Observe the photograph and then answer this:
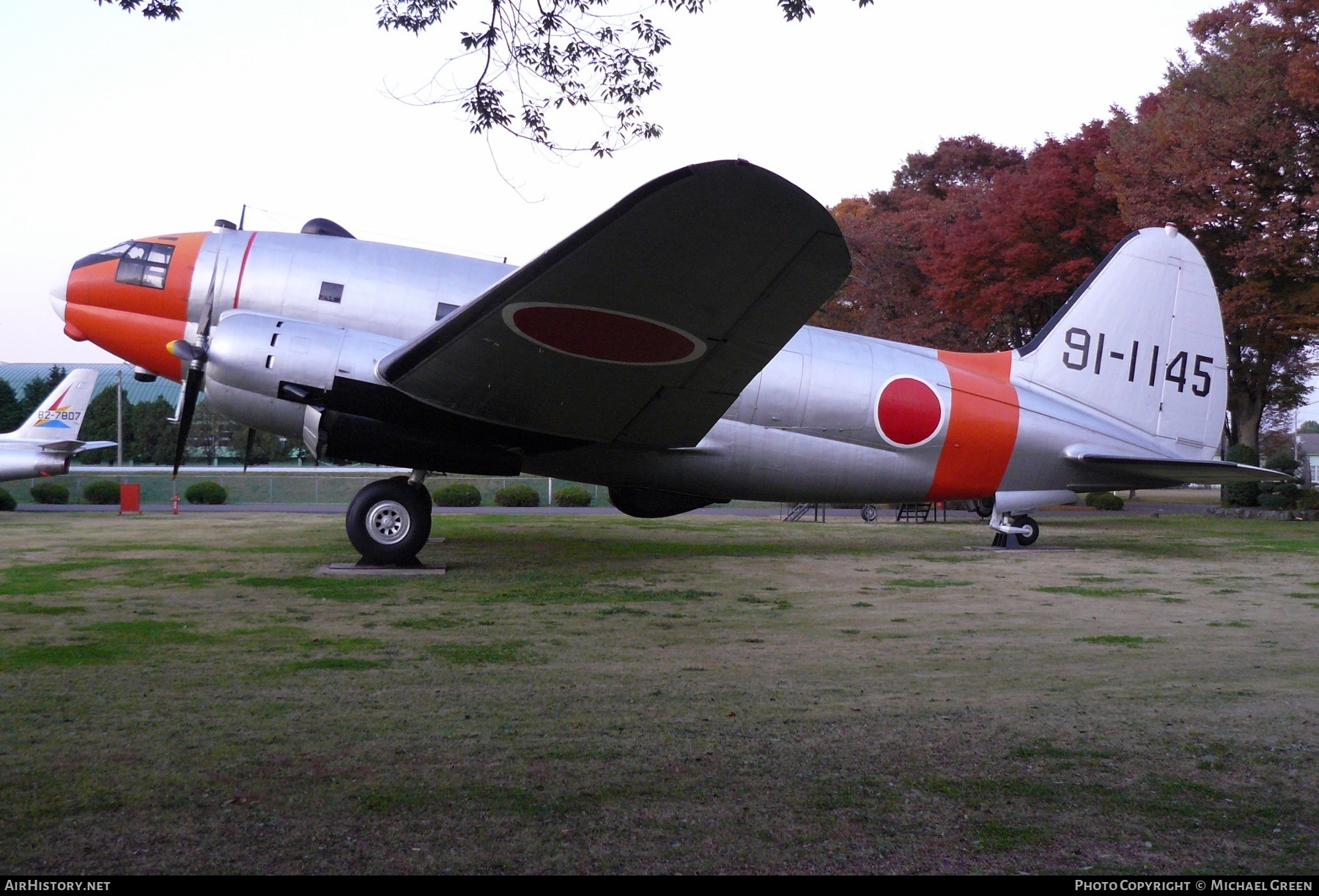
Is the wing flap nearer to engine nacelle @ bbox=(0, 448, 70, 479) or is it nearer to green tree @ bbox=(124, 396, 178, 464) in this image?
engine nacelle @ bbox=(0, 448, 70, 479)

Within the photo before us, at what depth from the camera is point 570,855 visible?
2598 mm

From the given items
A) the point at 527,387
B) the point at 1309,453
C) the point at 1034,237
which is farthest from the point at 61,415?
the point at 1309,453

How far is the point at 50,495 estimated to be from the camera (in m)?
26.9

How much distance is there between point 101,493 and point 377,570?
74.4 feet

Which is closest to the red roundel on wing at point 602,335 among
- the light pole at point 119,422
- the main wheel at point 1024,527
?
the main wheel at point 1024,527

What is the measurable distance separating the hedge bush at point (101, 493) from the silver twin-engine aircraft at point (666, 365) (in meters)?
19.4

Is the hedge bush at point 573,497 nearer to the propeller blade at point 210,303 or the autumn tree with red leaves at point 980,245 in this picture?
the autumn tree with red leaves at point 980,245

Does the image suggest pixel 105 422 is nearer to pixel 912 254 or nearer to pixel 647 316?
pixel 912 254

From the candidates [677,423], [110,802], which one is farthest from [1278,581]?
[110,802]

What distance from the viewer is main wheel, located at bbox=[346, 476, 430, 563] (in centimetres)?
970

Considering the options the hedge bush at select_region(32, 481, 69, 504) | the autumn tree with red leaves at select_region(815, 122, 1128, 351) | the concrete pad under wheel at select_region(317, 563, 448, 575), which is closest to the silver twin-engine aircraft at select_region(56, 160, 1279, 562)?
the concrete pad under wheel at select_region(317, 563, 448, 575)

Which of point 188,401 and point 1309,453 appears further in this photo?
point 1309,453

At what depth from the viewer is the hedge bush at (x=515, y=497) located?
2669 centimetres

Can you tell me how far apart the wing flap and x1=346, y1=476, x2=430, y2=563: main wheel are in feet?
5.02
